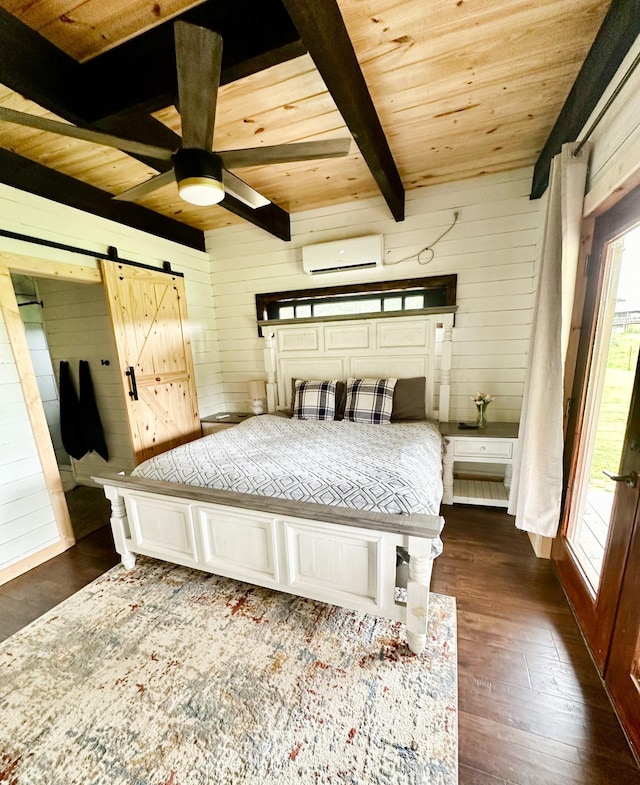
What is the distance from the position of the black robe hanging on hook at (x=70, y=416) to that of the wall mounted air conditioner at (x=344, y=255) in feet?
9.36

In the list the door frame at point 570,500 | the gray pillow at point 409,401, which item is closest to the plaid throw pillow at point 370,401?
the gray pillow at point 409,401

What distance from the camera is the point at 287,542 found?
1.61 m

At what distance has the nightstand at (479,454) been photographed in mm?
2498

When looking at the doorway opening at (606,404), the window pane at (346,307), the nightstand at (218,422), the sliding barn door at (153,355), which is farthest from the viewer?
the nightstand at (218,422)

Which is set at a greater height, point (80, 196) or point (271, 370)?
point (80, 196)

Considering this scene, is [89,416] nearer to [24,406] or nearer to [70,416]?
[70,416]

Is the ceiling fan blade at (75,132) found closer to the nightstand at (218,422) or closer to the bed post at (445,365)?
the bed post at (445,365)

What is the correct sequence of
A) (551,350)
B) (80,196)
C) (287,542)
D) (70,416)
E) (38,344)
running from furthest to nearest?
(38,344)
(70,416)
(80,196)
(551,350)
(287,542)

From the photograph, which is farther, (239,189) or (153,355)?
(153,355)

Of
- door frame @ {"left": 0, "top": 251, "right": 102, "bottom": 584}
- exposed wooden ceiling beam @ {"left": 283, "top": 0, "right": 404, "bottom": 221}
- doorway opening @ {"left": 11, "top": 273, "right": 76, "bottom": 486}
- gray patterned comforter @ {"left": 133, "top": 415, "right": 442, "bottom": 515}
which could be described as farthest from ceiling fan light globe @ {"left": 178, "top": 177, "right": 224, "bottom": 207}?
doorway opening @ {"left": 11, "top": 273, "right": 76, "bottom": 486}

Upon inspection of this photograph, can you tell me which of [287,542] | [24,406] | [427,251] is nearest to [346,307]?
[427,251]

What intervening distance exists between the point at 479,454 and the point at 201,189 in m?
2.57

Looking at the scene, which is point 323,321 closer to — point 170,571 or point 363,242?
point 363,242

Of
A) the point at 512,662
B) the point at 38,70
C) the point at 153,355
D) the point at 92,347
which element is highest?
the point at 38,70
